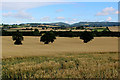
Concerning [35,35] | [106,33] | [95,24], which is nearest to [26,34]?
[35,35]

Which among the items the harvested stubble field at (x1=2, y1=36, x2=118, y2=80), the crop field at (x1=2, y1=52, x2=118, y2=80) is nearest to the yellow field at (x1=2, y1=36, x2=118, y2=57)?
the harvested stubble field at (x1=2, y1=36, x2=118, y2=80)

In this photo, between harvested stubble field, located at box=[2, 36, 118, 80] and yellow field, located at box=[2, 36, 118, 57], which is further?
yellow field, located at box=[2, 36, 118, 57]

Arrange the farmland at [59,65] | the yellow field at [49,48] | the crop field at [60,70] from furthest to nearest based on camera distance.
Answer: the yellow field at [49,48] < the farmland at [59,65] < the crop field at [60,70]

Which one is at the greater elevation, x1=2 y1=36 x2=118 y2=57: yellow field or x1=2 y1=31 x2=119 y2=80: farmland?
x1=2 y1=31 x2=119 y2=80: farmland

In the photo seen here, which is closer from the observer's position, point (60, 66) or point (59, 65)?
point (60, 66)

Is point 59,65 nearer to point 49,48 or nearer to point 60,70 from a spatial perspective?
point 60,70

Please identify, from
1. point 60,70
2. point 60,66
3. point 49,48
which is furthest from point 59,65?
point 49,48

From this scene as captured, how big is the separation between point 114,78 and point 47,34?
60027mm

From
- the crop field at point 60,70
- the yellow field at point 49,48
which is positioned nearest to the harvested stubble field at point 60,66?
Answer: the crop field at point 60,70

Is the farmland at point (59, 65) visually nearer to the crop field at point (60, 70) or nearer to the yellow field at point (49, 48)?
the crop field at point (60, 70)

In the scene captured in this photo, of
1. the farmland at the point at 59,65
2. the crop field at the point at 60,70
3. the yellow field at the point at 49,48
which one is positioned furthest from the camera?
the yellow field at the point at 49,48

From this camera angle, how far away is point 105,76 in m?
10.9

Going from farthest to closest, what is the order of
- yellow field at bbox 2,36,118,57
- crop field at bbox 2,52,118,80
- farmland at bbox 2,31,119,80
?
yellow field at bbox 2,36,118,57, farmland at bbox 2,31,119,80, crop field at bbox 2,52,118,80

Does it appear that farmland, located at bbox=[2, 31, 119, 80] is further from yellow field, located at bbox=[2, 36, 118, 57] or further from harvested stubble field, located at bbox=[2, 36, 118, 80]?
yellow field, located at bbox=[2, 36, 118, 57]
